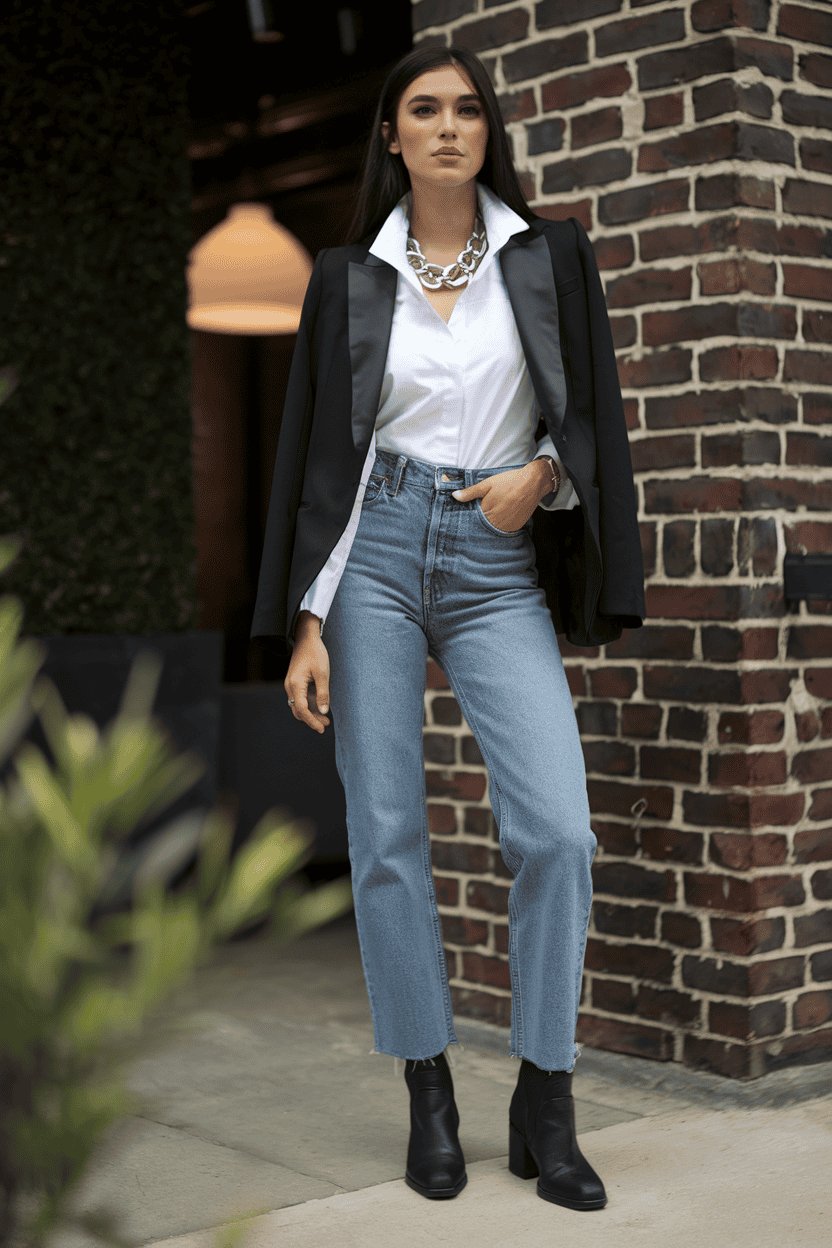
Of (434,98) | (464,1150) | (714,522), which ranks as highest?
(434,98)

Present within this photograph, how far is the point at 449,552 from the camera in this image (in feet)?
7.36

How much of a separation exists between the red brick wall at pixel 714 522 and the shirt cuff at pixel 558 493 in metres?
0.52

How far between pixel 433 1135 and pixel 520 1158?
15 cm

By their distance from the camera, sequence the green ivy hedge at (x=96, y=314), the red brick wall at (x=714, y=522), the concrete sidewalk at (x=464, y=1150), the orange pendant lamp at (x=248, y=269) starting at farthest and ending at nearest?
the orange pendant lamp at (x=248, y=269) → the green ivy hedge at (x=96, y=314) → the red brick wall at (x=714, y=522) → the concrete sidewalk at (x=464, y=1150)

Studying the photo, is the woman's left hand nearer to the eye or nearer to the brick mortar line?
the eye

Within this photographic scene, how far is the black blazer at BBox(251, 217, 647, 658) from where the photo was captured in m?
2.24

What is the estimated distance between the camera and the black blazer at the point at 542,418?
2.24 metres

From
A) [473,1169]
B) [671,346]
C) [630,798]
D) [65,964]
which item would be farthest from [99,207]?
[65,964]

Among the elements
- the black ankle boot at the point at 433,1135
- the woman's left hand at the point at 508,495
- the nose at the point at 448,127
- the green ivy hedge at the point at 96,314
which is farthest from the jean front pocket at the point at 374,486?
the green ivy hedge at the point at 96,314

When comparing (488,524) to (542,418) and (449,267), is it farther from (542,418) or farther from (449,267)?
(449,267)

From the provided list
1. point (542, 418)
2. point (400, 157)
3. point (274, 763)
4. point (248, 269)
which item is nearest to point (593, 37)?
point (400, 157)

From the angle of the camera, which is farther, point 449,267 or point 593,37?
point 593,37

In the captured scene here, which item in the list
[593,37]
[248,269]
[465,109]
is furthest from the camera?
[248,269]

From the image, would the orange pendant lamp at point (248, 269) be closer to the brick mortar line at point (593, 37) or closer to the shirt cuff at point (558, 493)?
the brick mortar line at point (593, 37)
